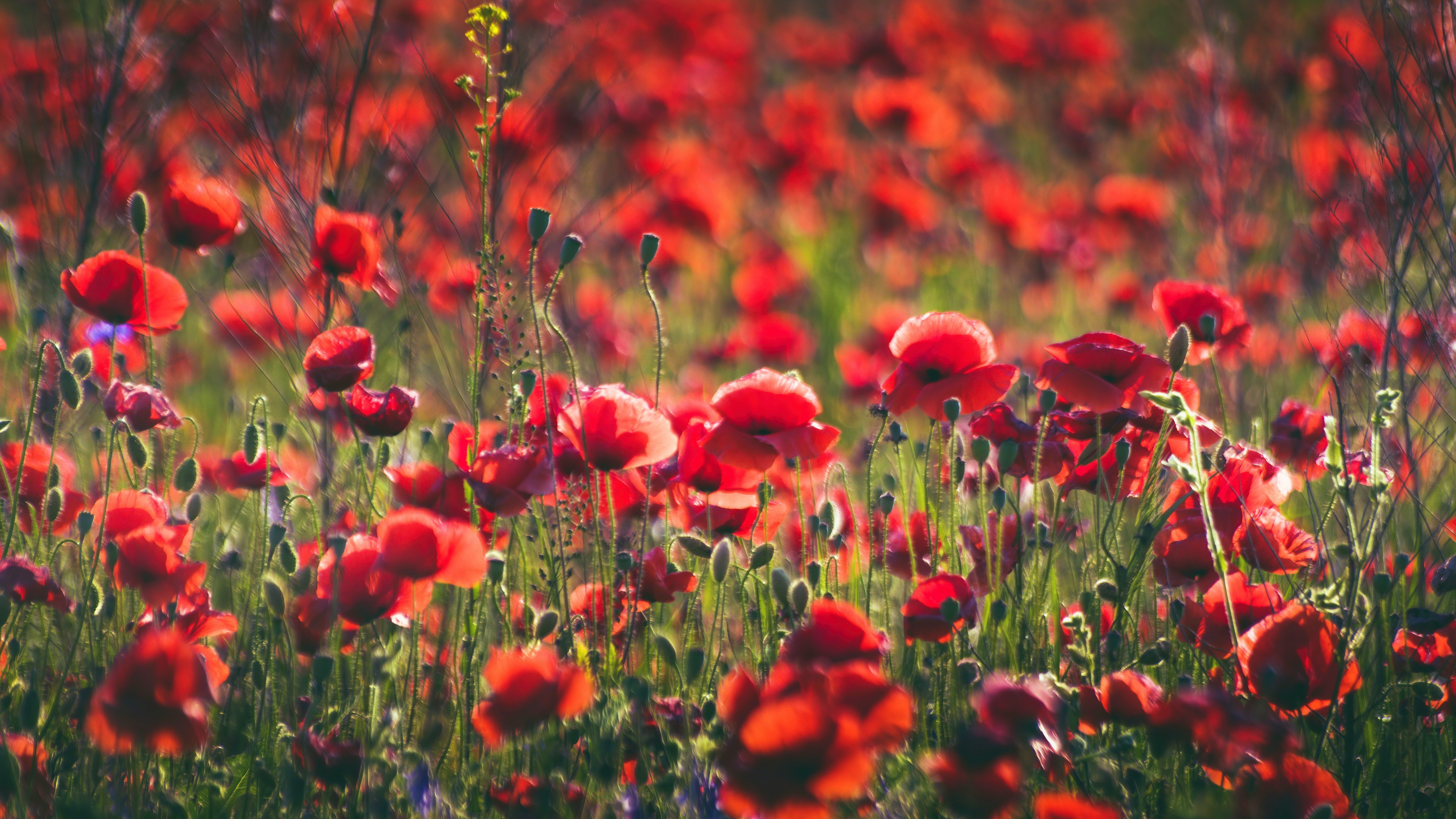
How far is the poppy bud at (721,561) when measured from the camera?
139 cm

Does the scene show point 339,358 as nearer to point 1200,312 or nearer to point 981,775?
point 981,775

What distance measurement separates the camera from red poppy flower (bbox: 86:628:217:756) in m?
1.02

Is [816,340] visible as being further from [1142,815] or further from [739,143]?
[1142,815]

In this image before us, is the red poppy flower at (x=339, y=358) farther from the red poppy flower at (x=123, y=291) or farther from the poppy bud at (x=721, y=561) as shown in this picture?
the poppy bud at (x=721, y=561)

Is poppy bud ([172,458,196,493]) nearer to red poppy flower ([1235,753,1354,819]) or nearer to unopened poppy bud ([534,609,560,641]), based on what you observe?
unopened poppy bud ([534,609,560,641])

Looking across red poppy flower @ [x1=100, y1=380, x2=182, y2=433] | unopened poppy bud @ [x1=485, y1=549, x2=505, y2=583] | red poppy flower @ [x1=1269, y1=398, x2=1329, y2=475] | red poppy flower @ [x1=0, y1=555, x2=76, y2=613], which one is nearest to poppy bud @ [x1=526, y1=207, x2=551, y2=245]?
unopened poppy bud @ [x1=485, y1=549, x2=505, y2=583]

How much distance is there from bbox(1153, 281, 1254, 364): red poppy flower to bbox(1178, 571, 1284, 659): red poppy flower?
0.39m

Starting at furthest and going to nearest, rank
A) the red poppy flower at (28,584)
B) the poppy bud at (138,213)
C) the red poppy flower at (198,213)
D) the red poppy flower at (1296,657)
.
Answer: the red poppy flower at (198,213) < the poppy bud at (138,213) < the red poppy flower at (28,584) < the red poppy flower at (1296,657)

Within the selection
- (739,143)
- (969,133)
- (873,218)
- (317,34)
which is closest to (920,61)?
(969,133)

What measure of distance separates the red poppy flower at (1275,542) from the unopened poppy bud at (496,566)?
993 millimetres

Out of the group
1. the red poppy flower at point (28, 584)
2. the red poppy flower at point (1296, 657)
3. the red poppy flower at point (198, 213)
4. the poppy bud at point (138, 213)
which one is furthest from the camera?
the red poppy flower at point (198, 213)

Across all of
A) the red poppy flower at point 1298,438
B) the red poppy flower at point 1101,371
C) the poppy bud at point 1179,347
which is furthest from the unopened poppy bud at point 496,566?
the red poppy flower at point 1298,438

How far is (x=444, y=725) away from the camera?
171 cm

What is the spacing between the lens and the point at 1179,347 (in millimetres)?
1358
